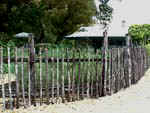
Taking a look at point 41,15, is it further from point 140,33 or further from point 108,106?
point 108,106

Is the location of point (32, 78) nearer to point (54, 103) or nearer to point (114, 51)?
point (54, 103)

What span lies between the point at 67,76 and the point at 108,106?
156 cm

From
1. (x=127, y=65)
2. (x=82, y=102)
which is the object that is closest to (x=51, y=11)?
(x=127, y=65)

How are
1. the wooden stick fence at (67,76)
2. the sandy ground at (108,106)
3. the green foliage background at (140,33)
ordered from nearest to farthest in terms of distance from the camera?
the sandy ground at (108,106)
the wooden stick fence at (67,76)
the green foliage background at (140,33)

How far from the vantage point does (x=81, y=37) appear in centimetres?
3831

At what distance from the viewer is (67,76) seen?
888cm

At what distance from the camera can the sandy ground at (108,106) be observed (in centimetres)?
745

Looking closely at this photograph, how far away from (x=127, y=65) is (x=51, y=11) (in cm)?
2416

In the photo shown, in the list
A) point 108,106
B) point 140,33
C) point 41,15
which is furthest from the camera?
point 41,15

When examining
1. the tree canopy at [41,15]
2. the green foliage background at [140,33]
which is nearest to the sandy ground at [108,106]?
the green foliage background at [140,33]

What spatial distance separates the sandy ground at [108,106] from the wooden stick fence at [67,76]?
252 millimetres

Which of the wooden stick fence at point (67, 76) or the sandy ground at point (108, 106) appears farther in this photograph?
the wooden stick fence at point (67, 76)

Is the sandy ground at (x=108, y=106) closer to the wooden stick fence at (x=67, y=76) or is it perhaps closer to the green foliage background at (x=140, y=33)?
the wooden stick fence at (x=67, y=76)

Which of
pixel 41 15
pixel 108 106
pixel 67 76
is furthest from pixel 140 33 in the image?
pixel 108 106
